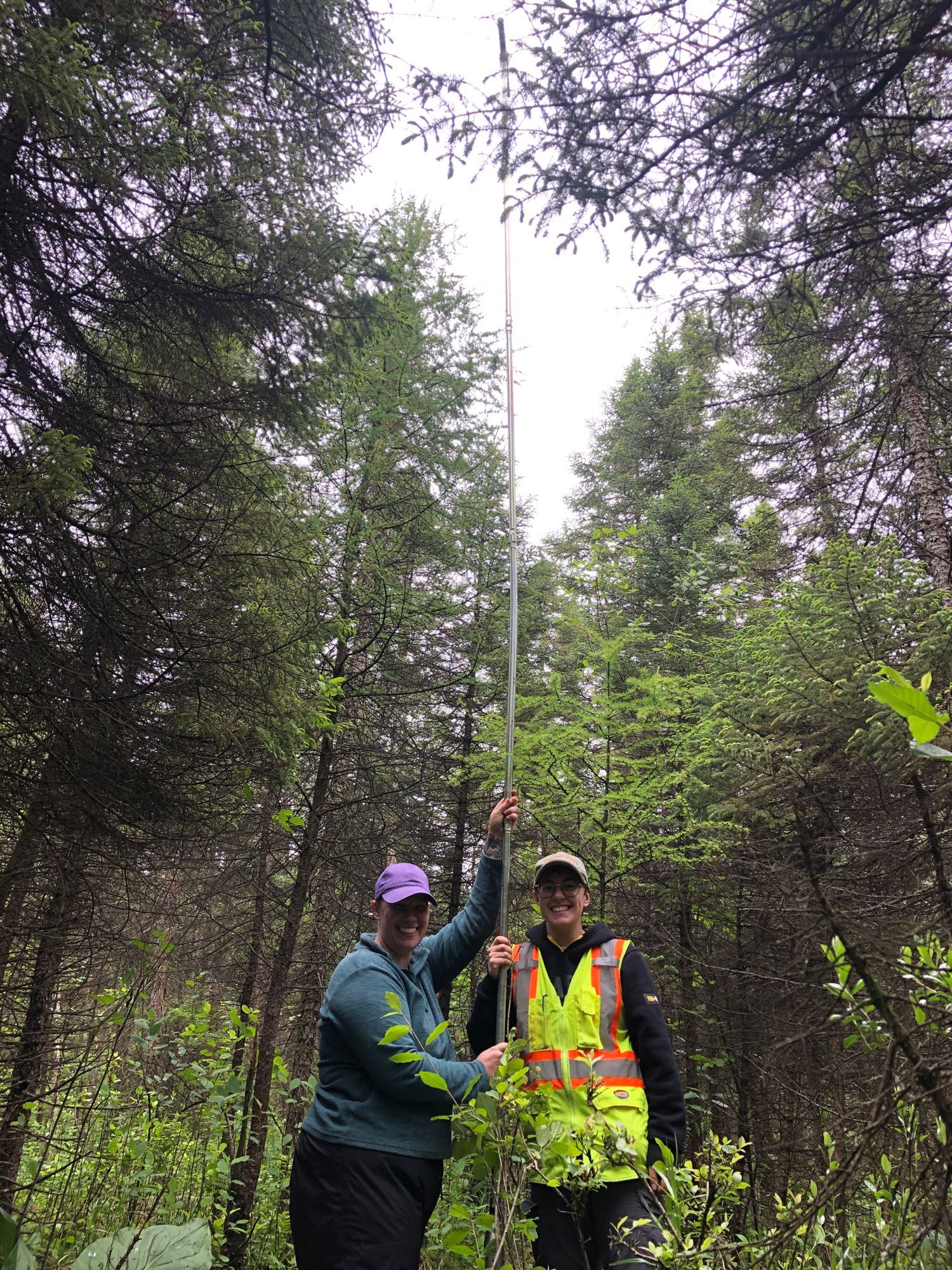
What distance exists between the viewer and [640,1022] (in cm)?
283

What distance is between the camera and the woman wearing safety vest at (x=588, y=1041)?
254 cm

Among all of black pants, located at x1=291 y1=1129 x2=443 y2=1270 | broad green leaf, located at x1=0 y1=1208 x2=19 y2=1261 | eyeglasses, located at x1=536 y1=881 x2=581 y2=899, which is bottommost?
black pants, located at x1=291 y1=1129 x2=443 y2=1270

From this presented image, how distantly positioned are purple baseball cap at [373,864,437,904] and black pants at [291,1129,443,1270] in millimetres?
778

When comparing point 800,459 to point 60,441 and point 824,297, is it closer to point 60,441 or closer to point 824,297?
point 824,297

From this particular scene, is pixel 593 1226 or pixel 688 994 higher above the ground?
pixel 688 994

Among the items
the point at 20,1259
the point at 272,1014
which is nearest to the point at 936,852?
the point at 20,1259

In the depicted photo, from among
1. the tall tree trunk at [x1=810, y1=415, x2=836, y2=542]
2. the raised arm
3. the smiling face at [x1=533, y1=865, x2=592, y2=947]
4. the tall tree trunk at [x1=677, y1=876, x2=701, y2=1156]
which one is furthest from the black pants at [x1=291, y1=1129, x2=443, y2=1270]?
the tall tree trunk at [x1=810, y1=415, x2=836, y2=542]

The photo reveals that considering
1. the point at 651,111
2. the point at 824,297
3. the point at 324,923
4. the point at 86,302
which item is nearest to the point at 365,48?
the point at 86,302

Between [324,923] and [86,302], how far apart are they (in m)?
6.31

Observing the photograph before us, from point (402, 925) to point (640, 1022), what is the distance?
0.95 m

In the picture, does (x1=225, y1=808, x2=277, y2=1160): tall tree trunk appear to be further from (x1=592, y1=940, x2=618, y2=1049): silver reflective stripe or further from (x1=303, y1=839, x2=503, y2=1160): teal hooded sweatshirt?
(x1=592, y1=940, x2=618, y2=1049): silver reflective stripe

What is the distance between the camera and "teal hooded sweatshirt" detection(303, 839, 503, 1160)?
240cm

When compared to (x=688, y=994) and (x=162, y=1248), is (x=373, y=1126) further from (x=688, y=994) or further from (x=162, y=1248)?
(x=688, y=994)

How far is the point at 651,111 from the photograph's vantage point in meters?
3.30
